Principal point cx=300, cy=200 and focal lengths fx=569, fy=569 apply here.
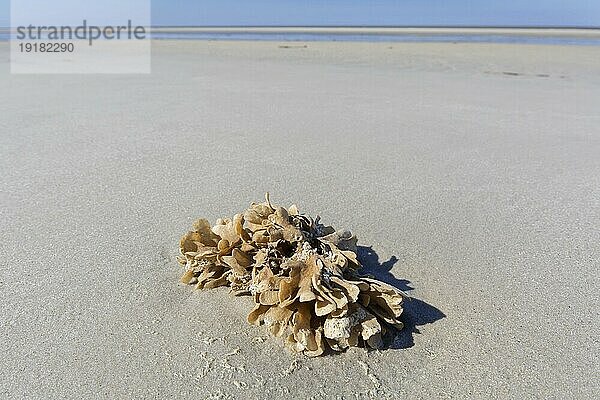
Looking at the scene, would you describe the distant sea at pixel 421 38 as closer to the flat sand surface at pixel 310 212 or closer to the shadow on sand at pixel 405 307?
the flat sand surface at pixel 310 212

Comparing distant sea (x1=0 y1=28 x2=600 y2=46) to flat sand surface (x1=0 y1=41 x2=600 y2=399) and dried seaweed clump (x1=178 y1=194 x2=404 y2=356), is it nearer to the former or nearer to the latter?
flat sand surface (x1=0 y1=41 x2=600 y2=399)

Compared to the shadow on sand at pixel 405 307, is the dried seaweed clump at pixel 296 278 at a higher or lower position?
higher

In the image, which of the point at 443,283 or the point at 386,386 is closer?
the point at 386,386

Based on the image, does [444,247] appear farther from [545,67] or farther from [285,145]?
[545,67]

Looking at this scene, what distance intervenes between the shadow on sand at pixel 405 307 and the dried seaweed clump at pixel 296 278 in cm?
4

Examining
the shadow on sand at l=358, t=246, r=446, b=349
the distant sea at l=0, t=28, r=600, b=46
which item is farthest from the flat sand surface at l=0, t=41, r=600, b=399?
the distant sea at l=0, t=28, r=600, b=46

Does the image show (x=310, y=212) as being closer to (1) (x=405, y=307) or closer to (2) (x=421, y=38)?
(1) (x=405, y=307)

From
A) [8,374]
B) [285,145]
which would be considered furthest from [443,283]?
[285,145]

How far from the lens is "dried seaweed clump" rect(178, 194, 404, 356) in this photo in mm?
1331

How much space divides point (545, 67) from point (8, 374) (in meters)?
8.20

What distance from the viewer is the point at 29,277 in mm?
1707

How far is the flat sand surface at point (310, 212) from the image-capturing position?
4.32 ft

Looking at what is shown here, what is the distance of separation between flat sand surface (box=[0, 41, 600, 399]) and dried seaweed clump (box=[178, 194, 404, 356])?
0.16ft

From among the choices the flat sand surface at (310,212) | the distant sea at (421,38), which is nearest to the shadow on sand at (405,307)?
the flat sand surface at (310,212)
